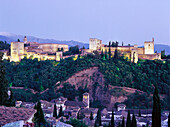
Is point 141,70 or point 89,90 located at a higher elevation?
point 141,70

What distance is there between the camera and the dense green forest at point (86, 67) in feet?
140

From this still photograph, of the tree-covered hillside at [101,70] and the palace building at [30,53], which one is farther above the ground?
the palace building at [30,53]

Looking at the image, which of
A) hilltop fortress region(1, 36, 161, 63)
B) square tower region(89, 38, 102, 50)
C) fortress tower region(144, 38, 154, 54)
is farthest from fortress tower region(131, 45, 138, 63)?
square tower region(89, 38, 102, 50)

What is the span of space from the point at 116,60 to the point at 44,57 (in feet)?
42.3

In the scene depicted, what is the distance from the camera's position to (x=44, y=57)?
49312 mm

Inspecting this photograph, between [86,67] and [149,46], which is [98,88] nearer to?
[86,67]

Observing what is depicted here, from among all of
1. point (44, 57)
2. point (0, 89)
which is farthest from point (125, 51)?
point (0, 89)

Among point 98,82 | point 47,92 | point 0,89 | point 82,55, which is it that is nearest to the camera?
point 0,89

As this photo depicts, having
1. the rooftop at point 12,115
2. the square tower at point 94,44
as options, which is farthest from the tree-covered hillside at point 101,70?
the rooftop at point 12,115

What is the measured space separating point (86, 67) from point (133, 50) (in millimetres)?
8693

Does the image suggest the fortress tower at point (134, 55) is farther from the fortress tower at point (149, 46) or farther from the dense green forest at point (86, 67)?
the fortress tower at point (149, 46)

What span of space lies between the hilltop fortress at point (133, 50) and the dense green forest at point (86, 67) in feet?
3.69

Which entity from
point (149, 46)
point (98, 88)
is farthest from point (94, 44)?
point (98, 88)

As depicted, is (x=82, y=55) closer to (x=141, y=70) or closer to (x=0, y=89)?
(x=141, y=70)
